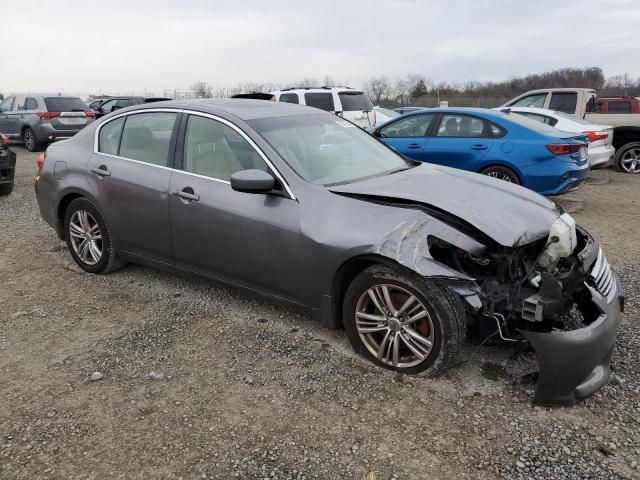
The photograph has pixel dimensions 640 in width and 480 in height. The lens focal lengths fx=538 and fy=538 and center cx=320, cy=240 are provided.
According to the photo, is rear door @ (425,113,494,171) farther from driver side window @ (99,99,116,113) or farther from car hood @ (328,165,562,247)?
driver side window @ (99,99,116,113)

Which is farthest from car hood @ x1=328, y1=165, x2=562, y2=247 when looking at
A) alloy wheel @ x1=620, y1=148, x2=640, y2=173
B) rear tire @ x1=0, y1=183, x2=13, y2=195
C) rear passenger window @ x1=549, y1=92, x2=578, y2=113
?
rear passenger window @ x1=549, y1=92, x2=578, y2=113

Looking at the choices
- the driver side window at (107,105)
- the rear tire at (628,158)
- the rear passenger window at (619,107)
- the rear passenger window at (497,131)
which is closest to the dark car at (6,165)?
the rear passenger window at (497,131)

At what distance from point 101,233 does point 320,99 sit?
9533 millimetres

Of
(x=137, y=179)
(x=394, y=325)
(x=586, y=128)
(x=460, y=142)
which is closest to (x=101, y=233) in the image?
(x=137, y=179)

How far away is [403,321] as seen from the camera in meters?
3.25

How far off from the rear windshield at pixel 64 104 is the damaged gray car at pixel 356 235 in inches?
452

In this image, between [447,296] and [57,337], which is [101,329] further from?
[447,296]

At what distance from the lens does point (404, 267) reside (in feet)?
10.2

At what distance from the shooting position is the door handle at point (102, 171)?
181 inches

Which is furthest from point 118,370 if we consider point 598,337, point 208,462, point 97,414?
point 598,337

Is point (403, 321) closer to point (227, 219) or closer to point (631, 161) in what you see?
point (227, 219)

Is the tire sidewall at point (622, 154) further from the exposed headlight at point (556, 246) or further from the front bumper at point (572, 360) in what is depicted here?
the front bumper at point (572, 360)

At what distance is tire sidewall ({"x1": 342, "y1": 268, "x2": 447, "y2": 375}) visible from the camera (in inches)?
122

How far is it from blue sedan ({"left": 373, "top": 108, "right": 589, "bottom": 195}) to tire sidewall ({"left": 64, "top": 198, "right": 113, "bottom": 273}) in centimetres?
492
